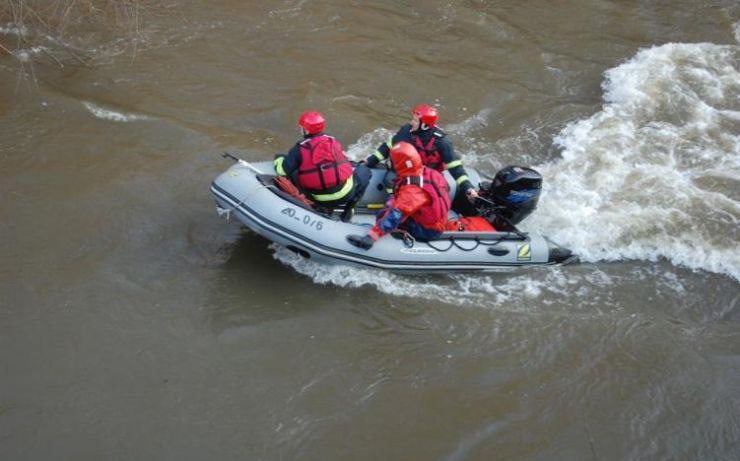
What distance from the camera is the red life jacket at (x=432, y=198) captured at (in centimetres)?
542

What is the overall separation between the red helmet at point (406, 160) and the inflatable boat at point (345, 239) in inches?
22.5

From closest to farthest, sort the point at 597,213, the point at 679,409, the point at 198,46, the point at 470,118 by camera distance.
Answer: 1. the point at 679,409
2. the point at 597,213
3. the point at 470,118
4. the point at 198,46

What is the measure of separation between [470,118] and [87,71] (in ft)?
15.2

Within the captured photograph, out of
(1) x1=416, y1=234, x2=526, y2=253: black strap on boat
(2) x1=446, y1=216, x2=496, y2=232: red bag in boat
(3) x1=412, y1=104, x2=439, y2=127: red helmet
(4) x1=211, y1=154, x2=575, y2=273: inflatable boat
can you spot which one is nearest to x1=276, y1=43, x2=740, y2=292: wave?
(4) x1=211, y1=154, x2=575, y2=273: inflatable boat

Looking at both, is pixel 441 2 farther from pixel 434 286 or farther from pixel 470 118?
pixel 434 286

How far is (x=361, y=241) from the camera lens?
543 centimetres

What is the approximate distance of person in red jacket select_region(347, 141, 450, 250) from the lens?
535 centimetres

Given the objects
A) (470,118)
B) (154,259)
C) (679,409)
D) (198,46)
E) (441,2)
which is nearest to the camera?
(679,409)

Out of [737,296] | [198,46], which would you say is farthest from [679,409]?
[198,46]

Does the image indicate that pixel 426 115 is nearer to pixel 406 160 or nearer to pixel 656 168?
pixel 406 160

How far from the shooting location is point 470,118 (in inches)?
319

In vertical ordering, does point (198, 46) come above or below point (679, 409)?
above

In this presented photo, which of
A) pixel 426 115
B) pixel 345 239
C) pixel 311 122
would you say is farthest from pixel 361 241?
pixel 426 115

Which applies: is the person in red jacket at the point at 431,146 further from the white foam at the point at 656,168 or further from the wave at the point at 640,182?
the white foam at the point at 656,168
